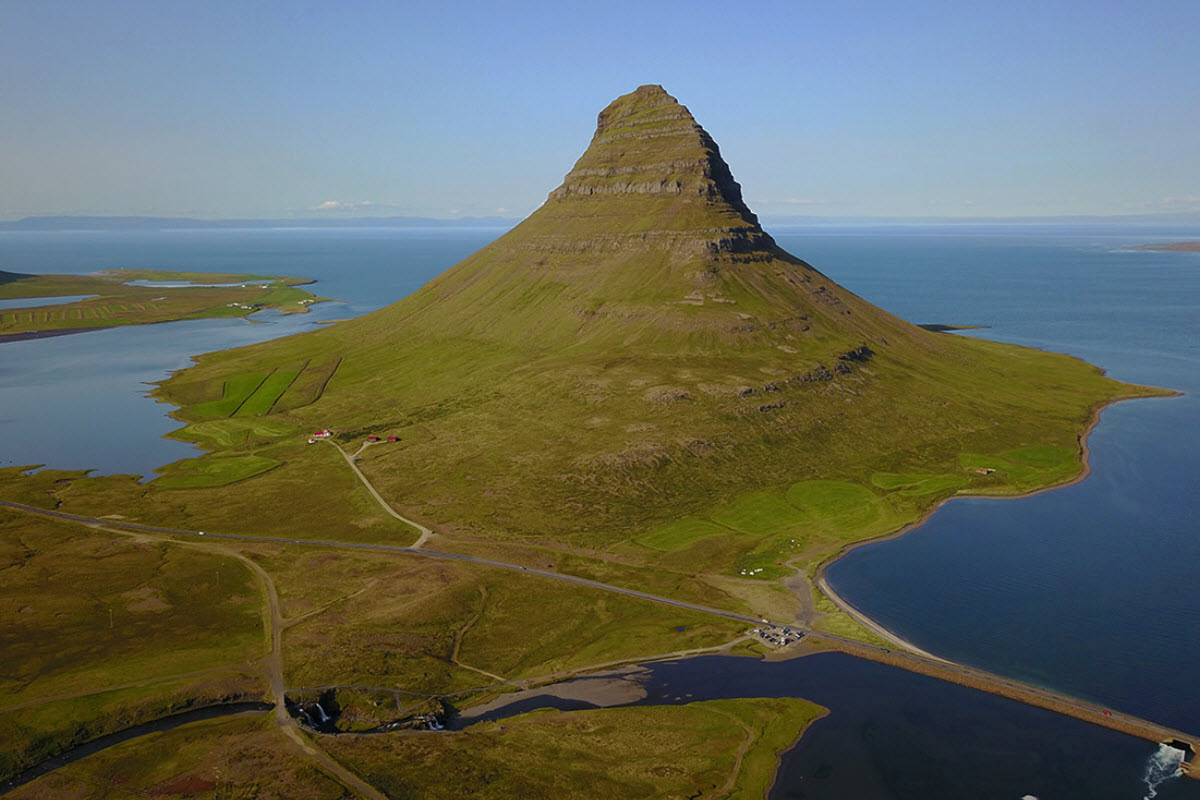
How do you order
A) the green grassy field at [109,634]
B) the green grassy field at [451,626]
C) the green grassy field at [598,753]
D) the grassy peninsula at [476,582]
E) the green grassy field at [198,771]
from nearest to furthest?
1. the green grassy field at [198,771]
2. the green grassy field at [598,753]
3. the grassy peninsula at [476,582]
4. the green grassy field at [109,634]
5. the green grassy field at [451,626]

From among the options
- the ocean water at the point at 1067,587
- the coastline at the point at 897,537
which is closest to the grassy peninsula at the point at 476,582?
the coastline at the point at 897,537

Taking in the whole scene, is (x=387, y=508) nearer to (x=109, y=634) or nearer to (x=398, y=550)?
(x=398, y=550)

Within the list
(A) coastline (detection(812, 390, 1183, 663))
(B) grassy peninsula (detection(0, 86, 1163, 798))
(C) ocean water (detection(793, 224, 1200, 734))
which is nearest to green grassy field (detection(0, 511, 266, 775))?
(B) grassy peninsula (detection(0, 86, 1163, 798))

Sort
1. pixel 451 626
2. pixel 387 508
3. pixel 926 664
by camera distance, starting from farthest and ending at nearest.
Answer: pixel 387 508 < pixel 451 626 < pixel 926 664

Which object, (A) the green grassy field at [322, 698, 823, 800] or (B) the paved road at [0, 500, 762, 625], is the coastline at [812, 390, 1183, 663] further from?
(A) the green grassy field at [322, 698, 823, 800]

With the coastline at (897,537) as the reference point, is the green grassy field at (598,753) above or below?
below

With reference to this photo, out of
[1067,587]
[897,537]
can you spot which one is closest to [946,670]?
[1067,587]

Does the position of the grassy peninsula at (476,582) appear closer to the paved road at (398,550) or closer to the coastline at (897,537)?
the paved road at (398,550)

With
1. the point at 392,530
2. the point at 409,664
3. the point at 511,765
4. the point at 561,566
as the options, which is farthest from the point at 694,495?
the point at 511,765

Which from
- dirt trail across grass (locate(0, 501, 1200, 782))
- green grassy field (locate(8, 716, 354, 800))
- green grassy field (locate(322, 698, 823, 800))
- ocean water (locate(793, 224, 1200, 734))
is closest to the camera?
green grassy field (locate(8, 716, 354, 800))

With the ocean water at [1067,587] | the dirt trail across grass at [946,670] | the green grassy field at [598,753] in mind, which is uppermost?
the ocean water at [1067,587]

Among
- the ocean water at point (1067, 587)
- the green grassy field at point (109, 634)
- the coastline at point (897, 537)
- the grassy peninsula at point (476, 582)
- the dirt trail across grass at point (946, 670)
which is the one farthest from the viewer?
the coastline at point (897, 537)

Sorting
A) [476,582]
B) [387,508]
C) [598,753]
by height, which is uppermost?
[387,508]
